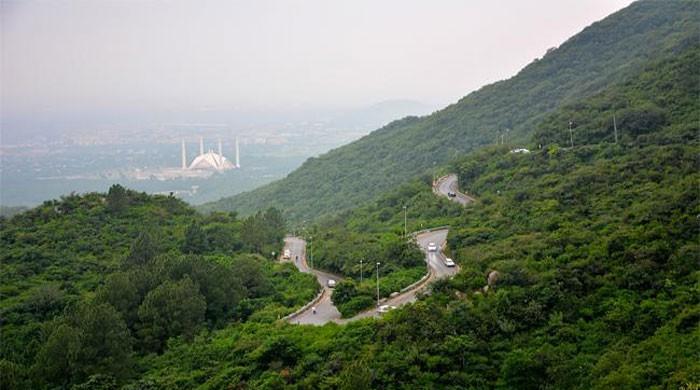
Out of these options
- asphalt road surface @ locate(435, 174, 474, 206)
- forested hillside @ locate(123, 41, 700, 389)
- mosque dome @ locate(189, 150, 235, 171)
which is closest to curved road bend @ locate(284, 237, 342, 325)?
forested hillside @ locate(123, 41, 700, 389)

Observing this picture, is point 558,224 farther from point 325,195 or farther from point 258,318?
point 325,195

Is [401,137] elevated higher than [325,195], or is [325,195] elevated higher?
[401,137]

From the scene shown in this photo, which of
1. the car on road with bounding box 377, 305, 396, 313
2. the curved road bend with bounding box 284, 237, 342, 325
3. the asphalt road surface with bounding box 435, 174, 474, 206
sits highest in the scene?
the asphalt road surface with bounding box 435, 174, 474, 206

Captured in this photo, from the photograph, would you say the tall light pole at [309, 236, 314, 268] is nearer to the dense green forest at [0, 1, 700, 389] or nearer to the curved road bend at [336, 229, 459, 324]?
the dense green forest at [0, 1, 700, 389]

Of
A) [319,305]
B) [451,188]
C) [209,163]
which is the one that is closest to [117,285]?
[319,305]

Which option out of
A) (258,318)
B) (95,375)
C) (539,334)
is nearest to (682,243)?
(539,334)
